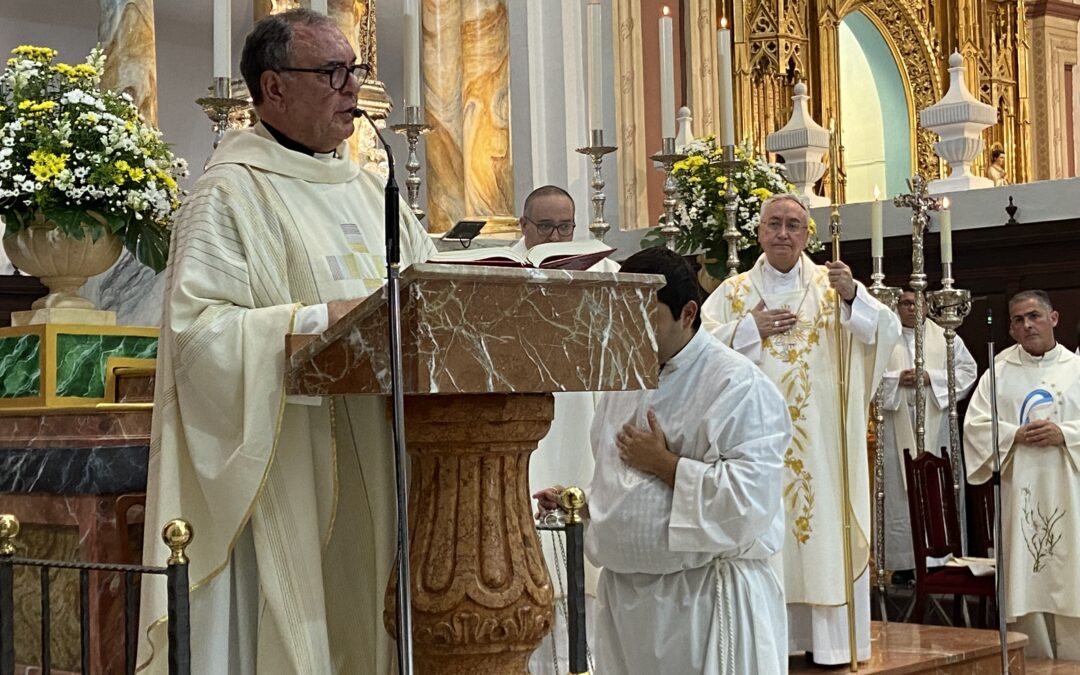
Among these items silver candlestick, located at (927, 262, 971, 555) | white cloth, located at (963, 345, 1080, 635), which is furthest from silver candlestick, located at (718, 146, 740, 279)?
white cloth, located at (963, 345, 1080, 635)

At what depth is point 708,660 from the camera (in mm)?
3832

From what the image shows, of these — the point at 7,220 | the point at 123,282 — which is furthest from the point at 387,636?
the point at 123,282

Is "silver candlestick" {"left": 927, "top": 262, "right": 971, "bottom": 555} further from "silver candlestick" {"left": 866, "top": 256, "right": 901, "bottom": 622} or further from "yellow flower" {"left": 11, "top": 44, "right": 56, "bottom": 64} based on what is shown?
"yellow flower" {"left": 11, "top": 44, "right": 56, "bottom": 64}

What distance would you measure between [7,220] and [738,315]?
10.4ft

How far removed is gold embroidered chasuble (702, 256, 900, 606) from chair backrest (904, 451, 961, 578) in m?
1.25

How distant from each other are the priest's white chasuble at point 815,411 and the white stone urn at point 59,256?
8.87 ft

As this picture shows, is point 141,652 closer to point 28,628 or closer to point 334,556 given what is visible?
point 334,556

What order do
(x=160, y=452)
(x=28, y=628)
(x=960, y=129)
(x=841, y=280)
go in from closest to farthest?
(x=160, y=452) < (x=28, y=628) < (x=841, y=280) < (x=960, y=129)

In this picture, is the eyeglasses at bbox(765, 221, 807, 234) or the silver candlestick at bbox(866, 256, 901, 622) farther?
the silver candlestick at bbox(866, 256, 901, 622)

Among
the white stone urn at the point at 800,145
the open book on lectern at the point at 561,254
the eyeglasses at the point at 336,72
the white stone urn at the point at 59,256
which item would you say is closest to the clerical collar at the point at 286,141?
the eyeglasses at the point at 336,72

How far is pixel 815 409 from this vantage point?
6.30 m

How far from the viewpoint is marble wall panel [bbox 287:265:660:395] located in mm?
2383

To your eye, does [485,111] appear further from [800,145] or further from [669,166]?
[800,145]

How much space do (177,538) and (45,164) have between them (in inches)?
73.8
